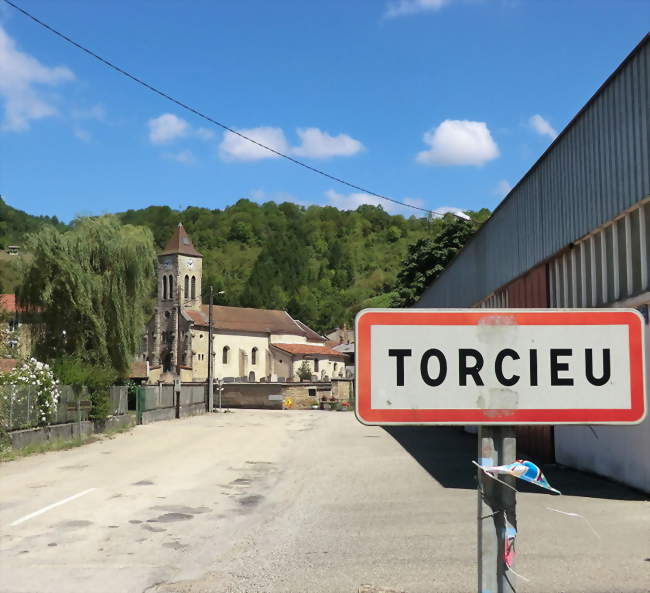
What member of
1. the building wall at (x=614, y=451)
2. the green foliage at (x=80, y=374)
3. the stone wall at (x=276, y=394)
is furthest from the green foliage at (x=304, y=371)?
the building wall at (x=614, y=451)

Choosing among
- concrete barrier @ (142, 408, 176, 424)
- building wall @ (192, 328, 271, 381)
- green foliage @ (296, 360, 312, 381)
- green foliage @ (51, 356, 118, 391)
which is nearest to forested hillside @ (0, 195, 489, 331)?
building wall @ (192, 328, 271, 381)

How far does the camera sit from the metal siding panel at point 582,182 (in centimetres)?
1200

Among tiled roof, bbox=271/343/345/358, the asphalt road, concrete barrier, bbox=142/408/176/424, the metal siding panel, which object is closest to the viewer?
the asphalt road

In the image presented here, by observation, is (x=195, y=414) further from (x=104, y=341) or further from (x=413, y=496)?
(x=413, y=496)

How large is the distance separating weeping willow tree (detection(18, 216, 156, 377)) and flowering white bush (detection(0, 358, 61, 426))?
293 inches

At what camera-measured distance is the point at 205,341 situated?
3861 inches

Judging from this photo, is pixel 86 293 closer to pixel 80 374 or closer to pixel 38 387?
pixel 80 374

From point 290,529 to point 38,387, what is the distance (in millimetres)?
15631

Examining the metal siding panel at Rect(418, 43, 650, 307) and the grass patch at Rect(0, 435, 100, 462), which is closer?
the metal siding panel at Rect(418, 43, 650, 307)

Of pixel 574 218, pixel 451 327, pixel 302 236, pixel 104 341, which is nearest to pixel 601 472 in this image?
pixel 574 218

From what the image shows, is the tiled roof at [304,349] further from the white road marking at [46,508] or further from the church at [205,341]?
the white road marking at [46,508]

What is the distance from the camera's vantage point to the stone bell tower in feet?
324

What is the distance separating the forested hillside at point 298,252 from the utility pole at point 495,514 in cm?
13310

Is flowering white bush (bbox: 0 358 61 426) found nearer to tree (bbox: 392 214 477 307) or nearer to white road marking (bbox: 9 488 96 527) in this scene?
white road marking (bbox: 9 488 96 527)
